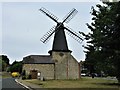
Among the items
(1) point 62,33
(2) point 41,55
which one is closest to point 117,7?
(1) point 62,33

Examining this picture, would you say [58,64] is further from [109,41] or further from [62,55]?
[109,41]

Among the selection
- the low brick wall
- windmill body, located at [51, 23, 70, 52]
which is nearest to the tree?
windmill body, located at [51, 23, 70, 52]

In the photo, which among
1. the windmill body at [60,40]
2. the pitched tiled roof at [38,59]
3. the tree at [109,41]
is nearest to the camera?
the tree at [109,41]

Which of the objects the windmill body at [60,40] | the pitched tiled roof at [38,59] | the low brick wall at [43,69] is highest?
the windmill body at [60,40]

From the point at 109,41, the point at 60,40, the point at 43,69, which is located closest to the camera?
the point at 109,41

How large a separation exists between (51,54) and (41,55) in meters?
4.20

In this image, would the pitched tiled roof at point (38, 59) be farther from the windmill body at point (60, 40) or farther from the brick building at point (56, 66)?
the windmill body at point (60, 40)

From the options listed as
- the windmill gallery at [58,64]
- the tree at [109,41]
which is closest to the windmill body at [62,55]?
the windmill gallery at [58,64]

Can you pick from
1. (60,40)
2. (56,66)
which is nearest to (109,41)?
(60,40)

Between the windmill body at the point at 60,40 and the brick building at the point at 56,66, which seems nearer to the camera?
the windmill body at the point at 60,40

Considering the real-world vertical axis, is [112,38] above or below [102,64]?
above

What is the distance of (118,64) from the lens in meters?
25.3

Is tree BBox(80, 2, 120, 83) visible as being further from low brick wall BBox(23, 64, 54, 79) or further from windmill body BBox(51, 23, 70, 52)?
low brick wall BBox(23, 64, 54, 79)

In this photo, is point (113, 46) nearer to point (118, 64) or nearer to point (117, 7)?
point (118, 64)
